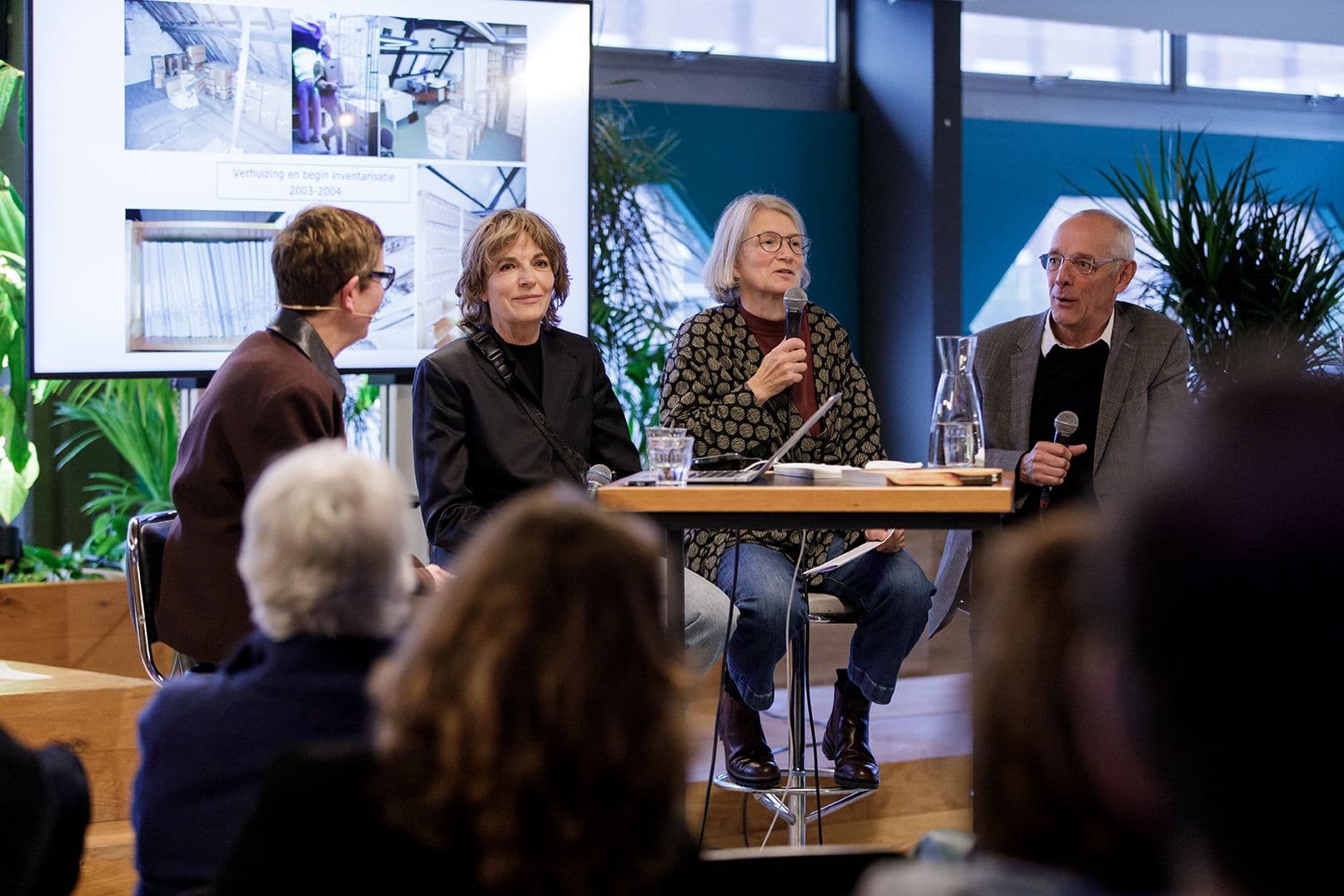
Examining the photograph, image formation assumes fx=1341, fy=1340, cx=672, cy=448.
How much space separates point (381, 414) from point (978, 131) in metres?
3.55

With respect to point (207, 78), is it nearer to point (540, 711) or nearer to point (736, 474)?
point (736, 474)

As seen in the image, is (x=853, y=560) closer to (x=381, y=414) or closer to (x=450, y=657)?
(x=450, y=657)

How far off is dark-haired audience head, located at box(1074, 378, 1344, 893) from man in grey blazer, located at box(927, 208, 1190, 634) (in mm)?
2457

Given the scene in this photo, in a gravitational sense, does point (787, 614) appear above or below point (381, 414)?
below

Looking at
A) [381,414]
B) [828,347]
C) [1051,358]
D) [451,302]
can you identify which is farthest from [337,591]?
[381,414]

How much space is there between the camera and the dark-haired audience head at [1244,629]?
A: 1.83ft

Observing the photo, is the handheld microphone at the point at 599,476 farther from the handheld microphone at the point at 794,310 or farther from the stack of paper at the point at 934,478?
the stack of paper at the point at 934,478

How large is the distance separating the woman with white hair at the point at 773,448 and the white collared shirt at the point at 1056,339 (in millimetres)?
462

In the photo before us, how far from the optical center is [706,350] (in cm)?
307

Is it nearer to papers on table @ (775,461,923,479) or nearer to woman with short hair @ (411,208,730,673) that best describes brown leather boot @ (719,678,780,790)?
woman with short hair @ (411,208,730,673)

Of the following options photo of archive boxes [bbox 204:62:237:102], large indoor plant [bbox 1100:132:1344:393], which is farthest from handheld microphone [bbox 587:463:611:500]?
large indoor plant [bbox 1100:132:1344:393]

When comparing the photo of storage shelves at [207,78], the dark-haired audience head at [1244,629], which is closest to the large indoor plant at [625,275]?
the photo of storage shelves at [207,78]

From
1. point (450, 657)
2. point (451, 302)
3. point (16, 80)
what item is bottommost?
point (450, 657)

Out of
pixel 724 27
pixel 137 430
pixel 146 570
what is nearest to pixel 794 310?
pixel 146 570
